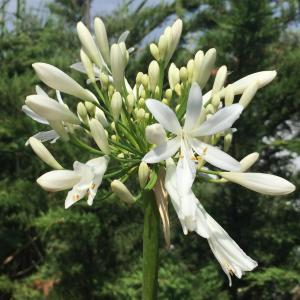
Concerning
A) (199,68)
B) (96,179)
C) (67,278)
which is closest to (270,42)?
(67,278)

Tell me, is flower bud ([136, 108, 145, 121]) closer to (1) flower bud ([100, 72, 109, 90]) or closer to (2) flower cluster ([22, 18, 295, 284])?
(2) flower cluster ([22, 18, 295, 284])

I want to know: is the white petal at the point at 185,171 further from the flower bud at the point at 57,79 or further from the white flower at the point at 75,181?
the flower bud at the point at 57,79

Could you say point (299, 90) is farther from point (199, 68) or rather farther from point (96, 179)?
point (96, 179)

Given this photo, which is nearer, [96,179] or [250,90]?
[96,179]

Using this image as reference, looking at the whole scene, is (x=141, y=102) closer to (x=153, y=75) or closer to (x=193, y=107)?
(x=153, y=75)

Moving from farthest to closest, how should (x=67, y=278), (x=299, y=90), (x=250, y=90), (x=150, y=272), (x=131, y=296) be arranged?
(x=67, y=278) < (x=299, y=90) < (x=131, y=296) < (x=250, y=90) < (x=150, y=272)

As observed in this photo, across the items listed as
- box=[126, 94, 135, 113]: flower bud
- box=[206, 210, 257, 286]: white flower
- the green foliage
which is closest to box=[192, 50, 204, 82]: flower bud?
box=[126, 94, 135, 113]: flower bud

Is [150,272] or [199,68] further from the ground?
[199,68]

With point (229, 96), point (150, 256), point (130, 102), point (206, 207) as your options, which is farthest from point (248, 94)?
point (206, 207)
